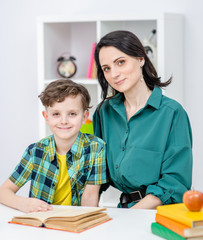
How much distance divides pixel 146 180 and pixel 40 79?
1780 millimetres

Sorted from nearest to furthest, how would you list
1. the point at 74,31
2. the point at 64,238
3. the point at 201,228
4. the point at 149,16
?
the point at 201,228, the point at 64,238, the point at 149,16, the point at 74,31

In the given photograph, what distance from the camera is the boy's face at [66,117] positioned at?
5.86 ft

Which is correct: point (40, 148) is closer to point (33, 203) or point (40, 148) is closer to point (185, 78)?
point (33, 203)

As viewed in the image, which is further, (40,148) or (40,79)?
(40,79)

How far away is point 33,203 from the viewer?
161 cm

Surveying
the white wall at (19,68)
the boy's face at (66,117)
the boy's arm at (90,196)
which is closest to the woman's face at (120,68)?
the boy's face at (66,117)

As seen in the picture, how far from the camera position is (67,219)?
Result: 136 centimetres

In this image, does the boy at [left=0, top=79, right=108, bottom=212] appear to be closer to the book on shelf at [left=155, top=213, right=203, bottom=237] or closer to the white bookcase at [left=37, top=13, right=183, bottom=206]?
the book on shelf at [left=155, top=213, right=203, bottom=237]

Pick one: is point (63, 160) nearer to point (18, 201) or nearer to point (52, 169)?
point (52, 169)

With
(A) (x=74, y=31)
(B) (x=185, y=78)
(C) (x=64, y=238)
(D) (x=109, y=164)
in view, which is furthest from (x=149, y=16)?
(C) (x=64, y=238)

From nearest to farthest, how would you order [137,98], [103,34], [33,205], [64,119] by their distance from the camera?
[33,205]
[64,119]
[137,98]
[103,34]

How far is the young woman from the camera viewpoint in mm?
1831

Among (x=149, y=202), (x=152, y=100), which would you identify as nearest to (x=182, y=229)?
(x=149, y=202)

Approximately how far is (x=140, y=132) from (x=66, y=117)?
34 centimetres
